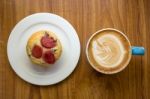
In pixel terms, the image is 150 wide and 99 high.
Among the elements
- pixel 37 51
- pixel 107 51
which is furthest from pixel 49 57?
pixel 107 51

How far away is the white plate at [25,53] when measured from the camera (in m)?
0.75

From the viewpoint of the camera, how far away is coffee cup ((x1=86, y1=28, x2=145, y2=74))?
740mm

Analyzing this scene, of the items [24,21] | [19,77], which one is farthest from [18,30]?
[19,77]

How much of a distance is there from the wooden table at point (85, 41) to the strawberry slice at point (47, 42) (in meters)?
0.10

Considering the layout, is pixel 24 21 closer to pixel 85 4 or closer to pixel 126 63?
pixel 85 4

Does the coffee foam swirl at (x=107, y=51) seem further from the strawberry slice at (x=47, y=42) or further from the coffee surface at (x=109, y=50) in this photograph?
the strawberry slice at (x=47, y=42)

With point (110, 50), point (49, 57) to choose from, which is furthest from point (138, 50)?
point (49, 57)

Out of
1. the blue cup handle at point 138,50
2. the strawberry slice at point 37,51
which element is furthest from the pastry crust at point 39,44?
the blue cup handle at point 138,50

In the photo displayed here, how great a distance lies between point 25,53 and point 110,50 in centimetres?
24

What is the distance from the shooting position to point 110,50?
746 millimetres

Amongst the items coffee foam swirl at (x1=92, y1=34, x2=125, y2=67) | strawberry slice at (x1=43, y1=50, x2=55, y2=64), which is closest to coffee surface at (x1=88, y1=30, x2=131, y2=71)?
coffee foam swirl at (x1=92, y1=34, x2=125, y2=67)

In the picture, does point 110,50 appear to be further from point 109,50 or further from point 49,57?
point 49,57

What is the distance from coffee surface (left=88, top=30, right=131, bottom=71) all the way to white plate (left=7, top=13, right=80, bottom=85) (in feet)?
0.16

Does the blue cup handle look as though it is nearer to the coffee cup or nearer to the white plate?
the coffee cup
